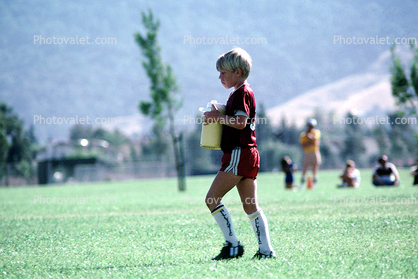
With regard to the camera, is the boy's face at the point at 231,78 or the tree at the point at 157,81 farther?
the tree at the point at 157,81

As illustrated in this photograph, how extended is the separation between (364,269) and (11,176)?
158 feet

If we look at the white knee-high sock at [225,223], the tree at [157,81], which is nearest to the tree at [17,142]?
the tree at [157,81]

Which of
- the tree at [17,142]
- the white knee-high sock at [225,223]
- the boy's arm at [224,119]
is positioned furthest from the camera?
the tree at [17,142]

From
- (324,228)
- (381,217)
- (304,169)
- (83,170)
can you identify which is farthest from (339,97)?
(83,170)

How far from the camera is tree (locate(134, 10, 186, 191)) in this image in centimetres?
3019

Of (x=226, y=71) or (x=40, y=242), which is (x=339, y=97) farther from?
(x=40, y=242)

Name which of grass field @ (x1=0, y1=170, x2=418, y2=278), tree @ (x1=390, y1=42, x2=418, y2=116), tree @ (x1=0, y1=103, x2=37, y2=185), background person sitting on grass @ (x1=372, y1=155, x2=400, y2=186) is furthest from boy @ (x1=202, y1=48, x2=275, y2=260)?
tree @ (x1=0, y1=103, x2=37, y2=185)

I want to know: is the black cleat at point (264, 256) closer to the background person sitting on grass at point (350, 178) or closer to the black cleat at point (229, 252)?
the black cleat at point (229, 252)

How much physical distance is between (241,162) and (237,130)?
0.28 m

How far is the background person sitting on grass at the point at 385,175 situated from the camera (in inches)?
538

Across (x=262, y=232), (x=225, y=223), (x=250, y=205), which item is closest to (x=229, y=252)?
(x=225, y=223)

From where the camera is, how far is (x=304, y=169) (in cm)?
1420

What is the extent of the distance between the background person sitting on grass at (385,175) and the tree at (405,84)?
8906mm

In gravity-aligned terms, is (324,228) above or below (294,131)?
below
